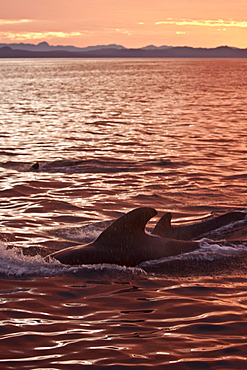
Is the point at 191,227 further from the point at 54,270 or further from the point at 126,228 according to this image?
the point at 54,270

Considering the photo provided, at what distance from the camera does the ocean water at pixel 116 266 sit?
6.71 meters

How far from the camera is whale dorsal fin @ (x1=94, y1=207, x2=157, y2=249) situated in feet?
30.1

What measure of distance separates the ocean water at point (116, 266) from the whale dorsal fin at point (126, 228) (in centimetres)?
48

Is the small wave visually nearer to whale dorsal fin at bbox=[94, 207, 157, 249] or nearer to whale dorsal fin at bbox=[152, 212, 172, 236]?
whale dorsal fin at bbox=[94, 207, 157, 249]

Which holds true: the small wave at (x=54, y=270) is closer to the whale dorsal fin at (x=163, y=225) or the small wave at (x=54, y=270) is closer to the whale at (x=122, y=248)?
the whale at (x=122, y=248)

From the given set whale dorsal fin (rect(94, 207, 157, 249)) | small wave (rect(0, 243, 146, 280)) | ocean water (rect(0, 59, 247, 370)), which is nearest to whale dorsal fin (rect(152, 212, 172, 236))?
ocean water (rect(0, 59, 247, 370))

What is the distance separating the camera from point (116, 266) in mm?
9344

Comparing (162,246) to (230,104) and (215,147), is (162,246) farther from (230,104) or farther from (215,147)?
(230,104)

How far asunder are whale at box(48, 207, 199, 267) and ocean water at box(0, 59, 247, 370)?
0.15m

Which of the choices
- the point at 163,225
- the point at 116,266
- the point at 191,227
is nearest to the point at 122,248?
the point at 116,266

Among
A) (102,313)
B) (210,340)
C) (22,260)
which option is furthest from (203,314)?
(22,260)

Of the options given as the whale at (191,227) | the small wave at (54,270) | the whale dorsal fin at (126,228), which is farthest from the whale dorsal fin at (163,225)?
the small wave at (54,270)

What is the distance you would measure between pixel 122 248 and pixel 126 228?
38 cm

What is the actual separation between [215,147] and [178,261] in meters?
13.8
